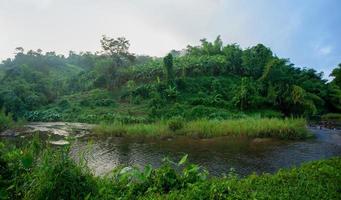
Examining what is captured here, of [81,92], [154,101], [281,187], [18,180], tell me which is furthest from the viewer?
[81,92]

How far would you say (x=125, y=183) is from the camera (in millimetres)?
4805

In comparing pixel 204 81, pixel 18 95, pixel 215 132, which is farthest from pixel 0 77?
pixel 215 132

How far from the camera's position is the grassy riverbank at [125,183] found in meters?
3.82

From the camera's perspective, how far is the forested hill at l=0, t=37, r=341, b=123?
99.6ft

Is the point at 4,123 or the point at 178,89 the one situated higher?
the point at 178,89

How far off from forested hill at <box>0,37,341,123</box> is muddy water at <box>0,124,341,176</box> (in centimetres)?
778

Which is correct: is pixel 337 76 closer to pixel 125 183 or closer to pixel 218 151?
pixel 218 151

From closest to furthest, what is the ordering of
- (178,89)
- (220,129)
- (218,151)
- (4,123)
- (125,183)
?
(125,183) → (218,151) → (220,129) → (4,123) → (178,89)

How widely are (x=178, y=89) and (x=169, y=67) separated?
8.81ft

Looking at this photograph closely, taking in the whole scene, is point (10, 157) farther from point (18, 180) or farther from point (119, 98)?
point (119, 98)

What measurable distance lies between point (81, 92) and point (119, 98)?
7927mm

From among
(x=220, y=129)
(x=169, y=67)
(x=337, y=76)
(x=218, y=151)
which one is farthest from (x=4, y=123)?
(x=337, y=76)

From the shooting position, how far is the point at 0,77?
3681 cm

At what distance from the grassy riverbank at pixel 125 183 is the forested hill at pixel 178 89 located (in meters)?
21.5
